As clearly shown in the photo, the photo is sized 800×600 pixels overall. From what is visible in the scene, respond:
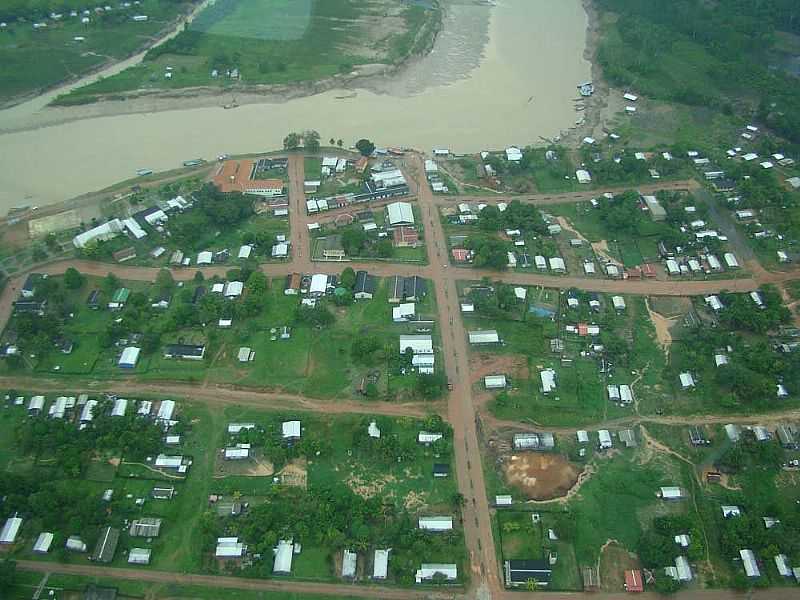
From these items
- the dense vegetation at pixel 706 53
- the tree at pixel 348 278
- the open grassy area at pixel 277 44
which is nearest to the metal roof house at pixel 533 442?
the tree at pixel 348 278

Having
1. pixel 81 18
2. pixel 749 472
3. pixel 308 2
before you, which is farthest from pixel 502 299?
pixel 81 18

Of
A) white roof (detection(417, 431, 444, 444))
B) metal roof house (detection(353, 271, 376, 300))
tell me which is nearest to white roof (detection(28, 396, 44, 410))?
metal roof house (detection(353, 271, 376, 300))

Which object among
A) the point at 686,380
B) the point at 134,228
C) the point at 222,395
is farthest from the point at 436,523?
the point at 134,228

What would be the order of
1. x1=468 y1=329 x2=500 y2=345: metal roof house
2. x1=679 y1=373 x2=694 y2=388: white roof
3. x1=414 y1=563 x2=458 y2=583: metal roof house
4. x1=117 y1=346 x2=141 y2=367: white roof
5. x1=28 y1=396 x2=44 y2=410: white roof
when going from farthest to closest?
x1=468 y1=329 x2=500 y2=345: metal roof house, x1=117 y1=346 x2=141 y2=367: white roof, x1=679 y1=373 x2=694 y2=388: white roof, x1=28 y1=396 x2=44 y2=410: white roof, x1=414 y1=563 x2=458 y2=583: metal roof house

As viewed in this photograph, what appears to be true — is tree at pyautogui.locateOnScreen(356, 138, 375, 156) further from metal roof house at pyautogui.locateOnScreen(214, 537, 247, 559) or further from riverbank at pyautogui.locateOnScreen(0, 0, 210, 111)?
metal roof house at pyautogui.locateOnScreen(214, 537, 247, 559)

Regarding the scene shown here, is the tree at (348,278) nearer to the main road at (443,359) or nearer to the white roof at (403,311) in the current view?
the main road at (443,359)

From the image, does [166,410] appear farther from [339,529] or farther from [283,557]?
[339,529]
